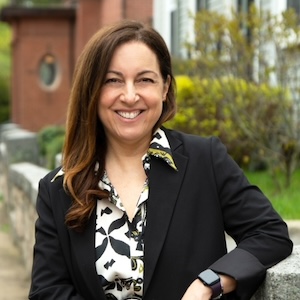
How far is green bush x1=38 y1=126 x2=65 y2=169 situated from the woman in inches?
344

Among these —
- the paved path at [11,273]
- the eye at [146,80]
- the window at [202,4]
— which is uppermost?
the window at [202,4]

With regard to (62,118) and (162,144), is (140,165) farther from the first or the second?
(62,118)

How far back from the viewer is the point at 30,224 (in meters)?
7.51

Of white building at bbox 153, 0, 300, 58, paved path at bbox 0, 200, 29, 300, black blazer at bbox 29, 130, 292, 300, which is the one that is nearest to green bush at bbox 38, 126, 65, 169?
paved path at bbox 0, 200, 29, 300

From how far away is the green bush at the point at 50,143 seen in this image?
40.4 feet

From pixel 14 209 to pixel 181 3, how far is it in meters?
7.17

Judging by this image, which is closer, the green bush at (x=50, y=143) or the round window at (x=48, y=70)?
the green bush at (x=50, y=143)

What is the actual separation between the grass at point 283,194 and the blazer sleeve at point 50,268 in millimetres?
2715

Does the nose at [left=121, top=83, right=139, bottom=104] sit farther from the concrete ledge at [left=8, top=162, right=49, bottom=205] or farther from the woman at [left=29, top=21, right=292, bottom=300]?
the concrete ledge at [left=8, top=162, right=49, bottom=205]

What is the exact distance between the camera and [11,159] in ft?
40.7

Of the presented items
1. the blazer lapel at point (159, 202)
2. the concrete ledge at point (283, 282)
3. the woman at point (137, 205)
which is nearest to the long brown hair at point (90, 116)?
the woman at point (137, 205)

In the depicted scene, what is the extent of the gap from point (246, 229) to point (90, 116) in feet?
2.21

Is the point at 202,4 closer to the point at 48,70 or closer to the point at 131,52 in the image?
the point at 48,70

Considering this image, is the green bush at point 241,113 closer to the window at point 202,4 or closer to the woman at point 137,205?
the woman at point 137,205
